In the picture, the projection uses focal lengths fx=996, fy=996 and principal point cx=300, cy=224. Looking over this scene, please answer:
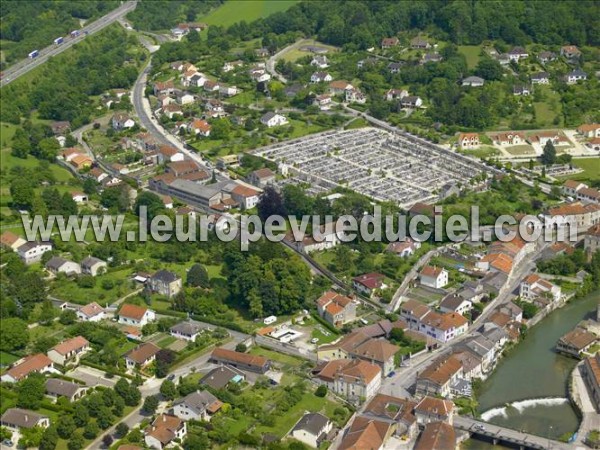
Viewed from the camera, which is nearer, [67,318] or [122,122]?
[67,318]

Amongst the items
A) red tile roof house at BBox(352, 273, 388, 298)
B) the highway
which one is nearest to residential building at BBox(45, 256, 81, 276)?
red tile roof house at BBox(352, 273, 388, 298)

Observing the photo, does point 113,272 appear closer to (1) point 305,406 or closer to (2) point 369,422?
(1) point 305,406

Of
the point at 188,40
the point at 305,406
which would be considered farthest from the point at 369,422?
the point at 188,40

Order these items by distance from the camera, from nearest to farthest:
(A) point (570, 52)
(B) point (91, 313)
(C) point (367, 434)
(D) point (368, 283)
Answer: (C) point (367, 434) < (B) point (91, 313) < (D) point (368, 283) < (A) point (570, 52)

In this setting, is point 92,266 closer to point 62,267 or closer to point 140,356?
point 62,267

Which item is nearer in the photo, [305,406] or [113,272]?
[305,406]

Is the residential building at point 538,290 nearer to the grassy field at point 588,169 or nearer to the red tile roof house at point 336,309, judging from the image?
the red tile roof house at point 336,309

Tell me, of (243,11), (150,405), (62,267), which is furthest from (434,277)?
(243,11)
